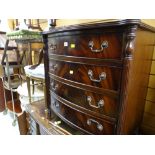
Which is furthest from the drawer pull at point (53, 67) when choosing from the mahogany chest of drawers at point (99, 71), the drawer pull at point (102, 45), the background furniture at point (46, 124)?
the background furniture at point (46, 124)

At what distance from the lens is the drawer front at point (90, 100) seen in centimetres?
73

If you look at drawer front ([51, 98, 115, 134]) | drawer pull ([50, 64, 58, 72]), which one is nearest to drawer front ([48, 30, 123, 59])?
drawer pull ([50, 64, 58, 72])

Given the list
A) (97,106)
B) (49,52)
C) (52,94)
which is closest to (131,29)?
(97,106)

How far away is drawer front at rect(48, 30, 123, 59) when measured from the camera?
65 cm

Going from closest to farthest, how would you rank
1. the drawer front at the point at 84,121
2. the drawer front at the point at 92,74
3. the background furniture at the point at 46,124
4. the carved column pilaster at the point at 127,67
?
the carved column pilaster at the point at 127,67 < the drawer front at the point at 92,74 < the drawer front at the point at 84,121 < the background furniture at the point at 46,124

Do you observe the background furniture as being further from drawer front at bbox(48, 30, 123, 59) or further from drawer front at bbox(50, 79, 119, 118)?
drawer front at bbox(48, 30, 123, 59)

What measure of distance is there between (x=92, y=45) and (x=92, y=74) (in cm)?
16

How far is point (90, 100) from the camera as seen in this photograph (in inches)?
32.1

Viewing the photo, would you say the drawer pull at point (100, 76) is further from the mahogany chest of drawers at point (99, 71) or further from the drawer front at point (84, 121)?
the drawer front at point (84, 121)

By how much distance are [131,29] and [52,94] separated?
0.80 meters

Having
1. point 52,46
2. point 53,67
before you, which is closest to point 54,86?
point 53,67

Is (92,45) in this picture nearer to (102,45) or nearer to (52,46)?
(102,45)

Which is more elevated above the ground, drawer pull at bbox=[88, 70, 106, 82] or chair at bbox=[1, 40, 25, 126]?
drawer pull at bbox=[88, 70, 106, 82]
